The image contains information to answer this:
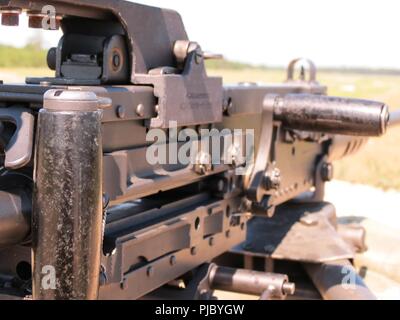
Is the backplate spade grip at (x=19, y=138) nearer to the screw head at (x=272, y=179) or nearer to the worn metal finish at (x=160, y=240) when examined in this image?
the worn metal finish at (x=160, y=240)

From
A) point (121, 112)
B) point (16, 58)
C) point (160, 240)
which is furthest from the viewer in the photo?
point (16, 58)

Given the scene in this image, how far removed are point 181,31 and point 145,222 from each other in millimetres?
1012

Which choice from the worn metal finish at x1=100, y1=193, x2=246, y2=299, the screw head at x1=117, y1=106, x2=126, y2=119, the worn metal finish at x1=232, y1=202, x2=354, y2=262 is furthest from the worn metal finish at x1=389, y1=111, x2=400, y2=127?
the screw head at x1=117, y1=106, x2=126, y2=119

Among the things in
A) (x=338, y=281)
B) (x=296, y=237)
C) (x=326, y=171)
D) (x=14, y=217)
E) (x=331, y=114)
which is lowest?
(x=338, y=281)

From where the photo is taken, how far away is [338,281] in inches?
197

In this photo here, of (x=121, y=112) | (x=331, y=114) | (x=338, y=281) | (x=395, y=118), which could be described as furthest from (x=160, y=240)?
(x=395, y=118)

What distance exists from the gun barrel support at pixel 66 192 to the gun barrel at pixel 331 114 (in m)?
2.29

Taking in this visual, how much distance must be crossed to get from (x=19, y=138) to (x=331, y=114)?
7.75 ft

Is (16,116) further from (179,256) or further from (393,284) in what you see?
(393,284)

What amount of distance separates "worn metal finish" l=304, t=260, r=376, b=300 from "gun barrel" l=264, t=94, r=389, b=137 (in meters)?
1.14

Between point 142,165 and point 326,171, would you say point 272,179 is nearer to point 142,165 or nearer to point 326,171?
point 142,165

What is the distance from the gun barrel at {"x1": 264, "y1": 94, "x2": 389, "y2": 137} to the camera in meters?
4.14

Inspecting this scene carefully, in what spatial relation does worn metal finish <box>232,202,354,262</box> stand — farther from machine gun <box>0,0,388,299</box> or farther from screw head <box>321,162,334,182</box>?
screw head <box>321,162,334,182</box>

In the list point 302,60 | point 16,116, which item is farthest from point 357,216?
point 16,116
